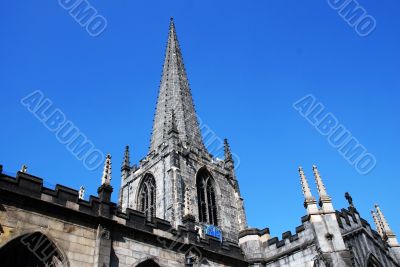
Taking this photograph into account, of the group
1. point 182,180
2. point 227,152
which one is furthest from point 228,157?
point 182,180

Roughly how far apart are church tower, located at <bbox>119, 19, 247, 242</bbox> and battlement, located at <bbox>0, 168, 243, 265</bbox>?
31.0ft

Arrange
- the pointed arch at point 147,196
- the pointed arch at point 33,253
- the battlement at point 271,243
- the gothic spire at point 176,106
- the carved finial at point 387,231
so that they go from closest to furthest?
the pointed arch at point 33,253 → the battlement at point 271,243 → the carved finial at point 387,231 → the pointed arch at point 147,196 → the gothic spire at point 176,106

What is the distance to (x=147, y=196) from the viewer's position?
31.0 m

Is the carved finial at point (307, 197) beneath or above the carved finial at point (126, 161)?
beneath

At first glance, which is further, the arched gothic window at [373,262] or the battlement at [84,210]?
the arched gothic window at [373,262]

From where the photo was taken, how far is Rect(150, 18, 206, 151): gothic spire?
115 feet

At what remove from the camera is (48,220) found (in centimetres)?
1275

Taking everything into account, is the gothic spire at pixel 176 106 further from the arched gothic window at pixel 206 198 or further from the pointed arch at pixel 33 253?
the pointed arch at pixel 33 253

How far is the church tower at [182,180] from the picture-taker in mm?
28188

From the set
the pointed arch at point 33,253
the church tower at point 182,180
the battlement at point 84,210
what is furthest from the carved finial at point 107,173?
the church tower at point 182,180

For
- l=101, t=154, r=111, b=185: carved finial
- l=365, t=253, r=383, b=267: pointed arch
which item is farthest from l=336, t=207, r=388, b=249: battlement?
l=101, t=154, r=111, b=185: carved finial

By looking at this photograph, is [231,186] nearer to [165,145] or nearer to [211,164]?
[211,164]

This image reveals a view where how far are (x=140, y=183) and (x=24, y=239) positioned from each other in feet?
66.0

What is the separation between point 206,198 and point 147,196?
469 centimetres
